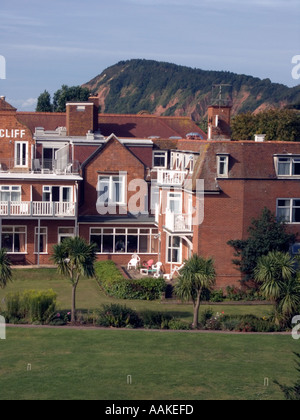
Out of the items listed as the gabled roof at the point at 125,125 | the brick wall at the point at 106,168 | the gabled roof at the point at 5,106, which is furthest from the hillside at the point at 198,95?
the brick wall at the point at 106,168

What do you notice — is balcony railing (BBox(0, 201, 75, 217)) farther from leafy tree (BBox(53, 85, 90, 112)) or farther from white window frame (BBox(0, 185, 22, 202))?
leafy tree (BBox(53, 85, 90, 112))

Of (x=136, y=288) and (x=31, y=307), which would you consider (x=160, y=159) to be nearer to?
(x=136, y=288)

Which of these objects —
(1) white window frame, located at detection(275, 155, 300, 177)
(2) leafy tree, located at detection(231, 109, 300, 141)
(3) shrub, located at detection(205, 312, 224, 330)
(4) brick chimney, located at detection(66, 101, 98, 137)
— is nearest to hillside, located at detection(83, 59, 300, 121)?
(2) leafy tree, located at detection(231, 109, 300, 141)

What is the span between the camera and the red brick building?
34.9 meters

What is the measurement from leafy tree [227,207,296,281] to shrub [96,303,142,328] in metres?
7.94

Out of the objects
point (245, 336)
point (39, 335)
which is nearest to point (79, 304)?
point (39, 335)

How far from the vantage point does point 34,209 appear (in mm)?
39500

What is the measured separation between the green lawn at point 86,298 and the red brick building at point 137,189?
254 centimetres

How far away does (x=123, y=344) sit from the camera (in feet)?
80.2

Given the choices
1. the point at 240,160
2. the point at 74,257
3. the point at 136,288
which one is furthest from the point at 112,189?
the point at 74,257

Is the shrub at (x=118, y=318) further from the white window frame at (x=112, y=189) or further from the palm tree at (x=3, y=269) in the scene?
the white window frame at (x=112, y=189)

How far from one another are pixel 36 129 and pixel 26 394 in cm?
2929

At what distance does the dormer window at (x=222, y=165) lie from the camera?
35.0m

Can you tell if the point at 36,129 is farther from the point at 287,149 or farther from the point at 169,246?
the point at 287,149
